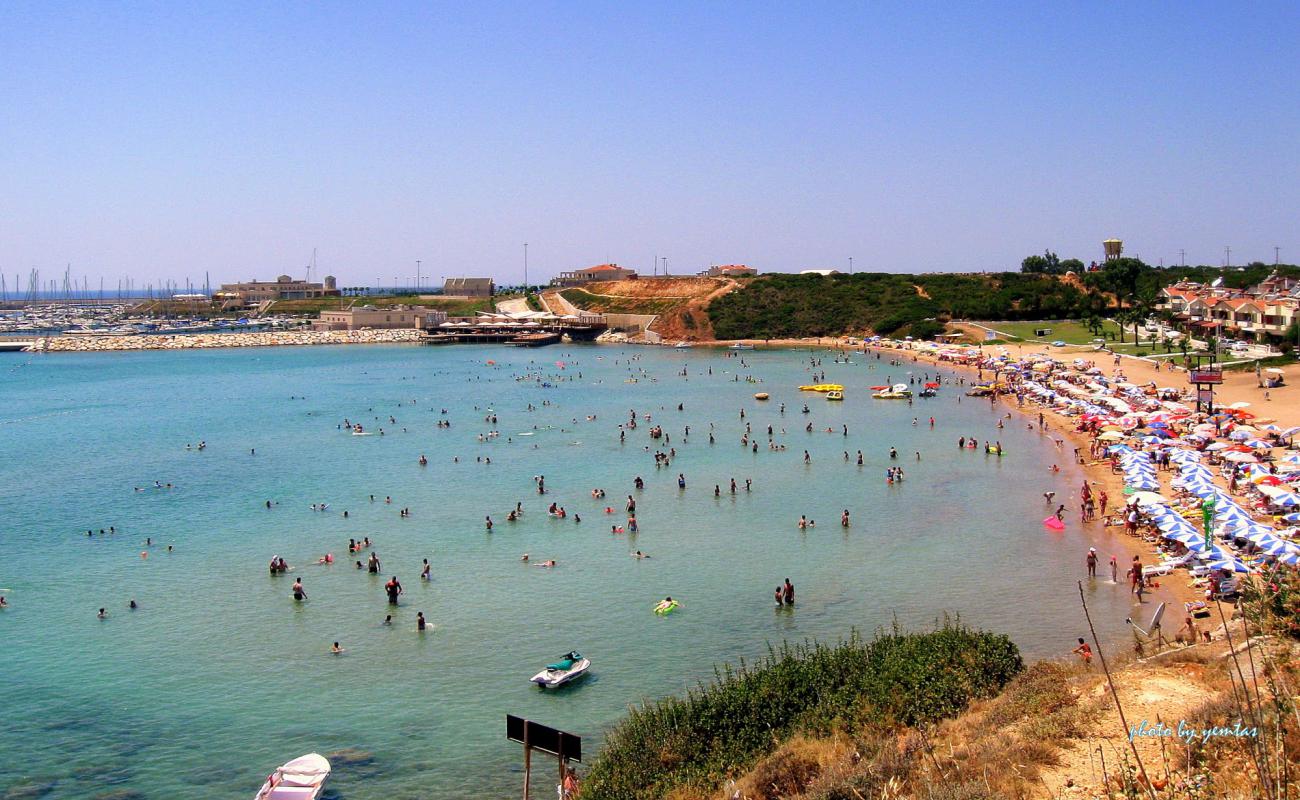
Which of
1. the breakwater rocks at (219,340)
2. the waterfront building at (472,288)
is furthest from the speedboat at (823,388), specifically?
the waterfront building at (472,288)

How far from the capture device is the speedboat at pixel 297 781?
16.2 metres

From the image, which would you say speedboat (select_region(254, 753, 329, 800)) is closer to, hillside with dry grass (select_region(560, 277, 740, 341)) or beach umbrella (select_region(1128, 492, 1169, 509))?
beach umbrella (select_region(1128, 492, 1169, 509))

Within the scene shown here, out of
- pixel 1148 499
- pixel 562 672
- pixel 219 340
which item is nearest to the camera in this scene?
pixel 562 672

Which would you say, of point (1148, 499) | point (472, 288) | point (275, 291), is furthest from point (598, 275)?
point (1148, 499)

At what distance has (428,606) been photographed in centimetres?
2638

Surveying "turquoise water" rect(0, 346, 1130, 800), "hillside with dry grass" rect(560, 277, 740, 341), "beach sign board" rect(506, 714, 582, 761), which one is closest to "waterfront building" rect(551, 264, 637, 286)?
"hillside with dry grass" rect(560, 277, 740, 341)

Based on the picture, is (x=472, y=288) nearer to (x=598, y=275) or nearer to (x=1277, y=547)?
(x=598, y=275)

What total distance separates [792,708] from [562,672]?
7141mm

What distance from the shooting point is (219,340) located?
135125 mm

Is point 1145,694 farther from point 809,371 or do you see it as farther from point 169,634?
point 809,371

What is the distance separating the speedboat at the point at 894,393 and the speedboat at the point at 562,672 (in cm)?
4762

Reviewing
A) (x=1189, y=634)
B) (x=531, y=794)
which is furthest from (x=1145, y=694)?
(x=531, y=794)

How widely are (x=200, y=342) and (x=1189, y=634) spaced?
136m

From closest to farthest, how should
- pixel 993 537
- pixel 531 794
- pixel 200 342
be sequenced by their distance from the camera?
1. pixel 531 794
2. pixel 993 537
3. pixel 200 342
